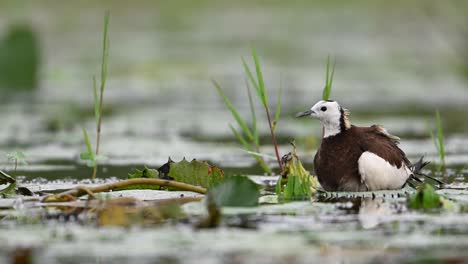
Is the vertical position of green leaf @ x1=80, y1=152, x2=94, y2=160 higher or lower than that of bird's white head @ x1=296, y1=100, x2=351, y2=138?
lower

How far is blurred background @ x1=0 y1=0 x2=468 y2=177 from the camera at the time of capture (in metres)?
10.1

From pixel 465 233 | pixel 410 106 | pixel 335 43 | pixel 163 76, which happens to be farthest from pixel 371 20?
pixel 465 233

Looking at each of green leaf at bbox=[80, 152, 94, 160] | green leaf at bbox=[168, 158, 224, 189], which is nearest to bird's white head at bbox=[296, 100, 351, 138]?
green leaf at bbox=[168, 158, 224, 189]

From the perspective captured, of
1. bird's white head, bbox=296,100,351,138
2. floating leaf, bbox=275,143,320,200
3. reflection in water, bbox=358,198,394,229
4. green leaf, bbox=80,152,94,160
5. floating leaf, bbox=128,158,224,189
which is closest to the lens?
reflection in water, bbox=358,198,394,229

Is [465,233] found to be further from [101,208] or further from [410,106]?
[410,106]

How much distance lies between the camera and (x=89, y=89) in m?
15.9

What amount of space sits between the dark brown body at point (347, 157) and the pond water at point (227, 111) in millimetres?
388

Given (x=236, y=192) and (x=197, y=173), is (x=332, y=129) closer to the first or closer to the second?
(x=197, y=173)

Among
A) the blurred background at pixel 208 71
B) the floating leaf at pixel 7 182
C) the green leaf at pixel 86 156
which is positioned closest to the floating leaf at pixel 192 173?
the green leaf at pixel 86 156

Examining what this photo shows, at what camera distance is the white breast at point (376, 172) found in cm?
589

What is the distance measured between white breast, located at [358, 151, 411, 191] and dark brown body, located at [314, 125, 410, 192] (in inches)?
1.7

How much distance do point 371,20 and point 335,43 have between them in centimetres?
204

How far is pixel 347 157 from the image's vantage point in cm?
600

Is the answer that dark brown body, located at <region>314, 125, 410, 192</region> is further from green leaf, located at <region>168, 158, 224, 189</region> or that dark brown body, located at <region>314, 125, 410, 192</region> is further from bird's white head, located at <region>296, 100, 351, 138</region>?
green leaf, located at <region>168, 158, 224, 189</region>
